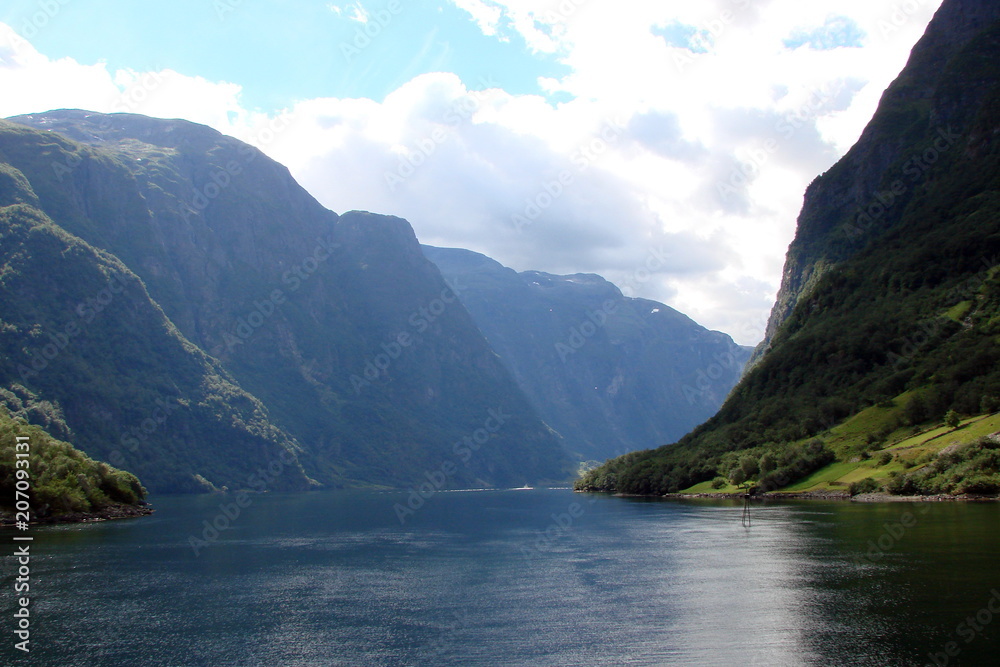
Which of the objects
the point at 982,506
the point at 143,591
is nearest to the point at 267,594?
the point at 143,591

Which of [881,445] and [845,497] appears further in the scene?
[881,445]

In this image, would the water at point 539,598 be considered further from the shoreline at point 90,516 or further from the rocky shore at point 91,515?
the rocky shore at point 91,515

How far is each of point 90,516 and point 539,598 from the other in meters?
101

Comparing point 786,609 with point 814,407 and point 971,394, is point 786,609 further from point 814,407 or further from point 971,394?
point 814,407

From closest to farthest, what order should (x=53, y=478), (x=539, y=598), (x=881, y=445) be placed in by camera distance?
1. (x=539, y=598)
2. (x=53, y=478)
3. (x=881, y=445)

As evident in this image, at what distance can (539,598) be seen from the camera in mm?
55500

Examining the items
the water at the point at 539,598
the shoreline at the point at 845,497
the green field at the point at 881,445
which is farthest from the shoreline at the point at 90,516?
the green field at the point at 881,445

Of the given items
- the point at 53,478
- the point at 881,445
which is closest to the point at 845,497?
the point at 881,445

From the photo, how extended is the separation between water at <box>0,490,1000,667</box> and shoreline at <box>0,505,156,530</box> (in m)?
20.0

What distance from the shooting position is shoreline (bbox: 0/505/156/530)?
4141 inches

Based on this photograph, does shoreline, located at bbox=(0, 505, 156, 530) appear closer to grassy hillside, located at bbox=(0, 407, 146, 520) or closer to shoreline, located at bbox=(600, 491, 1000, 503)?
grassy hillside, located at bbox=(0, 407, 146, 520)

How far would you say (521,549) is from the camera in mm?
86250

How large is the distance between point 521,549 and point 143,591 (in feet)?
137

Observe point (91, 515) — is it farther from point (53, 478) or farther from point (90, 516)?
point (53, 478)
